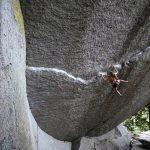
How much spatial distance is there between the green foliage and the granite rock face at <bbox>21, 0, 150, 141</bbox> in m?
3.23

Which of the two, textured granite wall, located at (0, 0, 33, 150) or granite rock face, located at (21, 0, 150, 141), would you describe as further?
granite rock face, located at (21, 0, 150, 141)

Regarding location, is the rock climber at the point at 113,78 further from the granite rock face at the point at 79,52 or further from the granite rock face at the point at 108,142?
the granite rock face at the point at 108,142

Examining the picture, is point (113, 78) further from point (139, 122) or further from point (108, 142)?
point (139, 122)

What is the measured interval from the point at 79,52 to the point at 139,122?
14.6 feet

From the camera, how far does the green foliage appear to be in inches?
240

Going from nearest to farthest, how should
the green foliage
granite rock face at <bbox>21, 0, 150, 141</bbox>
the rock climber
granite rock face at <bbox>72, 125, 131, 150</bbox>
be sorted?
granite rock face at <bbox>21, 0, 150, 141</bbox>, the rock climber, granite rock face at <bbox>72, 125, 131, 150</bbox>, the green foliage

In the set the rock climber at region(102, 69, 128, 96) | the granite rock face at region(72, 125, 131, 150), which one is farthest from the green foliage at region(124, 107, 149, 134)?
the rock climber at region(102, 69, 128, 96)

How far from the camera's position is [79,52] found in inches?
80.4

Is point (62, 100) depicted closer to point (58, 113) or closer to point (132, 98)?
point (58, 113)

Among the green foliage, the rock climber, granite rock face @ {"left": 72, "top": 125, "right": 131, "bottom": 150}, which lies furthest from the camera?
the green foliage

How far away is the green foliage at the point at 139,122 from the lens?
6.11 metres

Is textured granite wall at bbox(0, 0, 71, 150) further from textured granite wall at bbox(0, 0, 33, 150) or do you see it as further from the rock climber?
the rock climber

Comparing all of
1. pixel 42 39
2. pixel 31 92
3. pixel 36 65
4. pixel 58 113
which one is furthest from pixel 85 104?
pixel 42 39

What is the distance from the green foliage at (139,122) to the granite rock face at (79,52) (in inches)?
127
